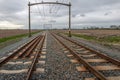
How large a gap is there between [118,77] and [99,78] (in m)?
0.78

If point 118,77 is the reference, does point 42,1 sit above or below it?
above

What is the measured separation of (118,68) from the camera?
28.2 ft

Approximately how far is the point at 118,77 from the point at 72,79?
158cm

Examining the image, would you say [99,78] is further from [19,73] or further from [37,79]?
[19,73]

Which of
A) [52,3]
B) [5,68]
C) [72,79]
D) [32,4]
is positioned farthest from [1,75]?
Result: [32,4]

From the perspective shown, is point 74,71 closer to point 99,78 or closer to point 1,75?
point 99,78

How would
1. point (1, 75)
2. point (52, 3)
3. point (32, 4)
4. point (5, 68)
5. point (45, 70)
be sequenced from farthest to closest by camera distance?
point (32, 4)
point (52, 3)
point (5, 68)
point (45, 70)
point (1, 75)

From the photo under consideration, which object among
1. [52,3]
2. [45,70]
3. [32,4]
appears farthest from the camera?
[32,4]

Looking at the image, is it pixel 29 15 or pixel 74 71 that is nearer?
pixel 74 71

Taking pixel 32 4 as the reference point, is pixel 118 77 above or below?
below

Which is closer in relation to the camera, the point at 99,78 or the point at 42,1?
the point at 99,78

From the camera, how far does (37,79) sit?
7.16 meters

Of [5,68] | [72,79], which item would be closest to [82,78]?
[72,79]

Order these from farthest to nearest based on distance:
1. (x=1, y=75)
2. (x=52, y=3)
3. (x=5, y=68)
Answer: (x=52, y=3)
(x=5, y=68)
(x=1, y=75)
